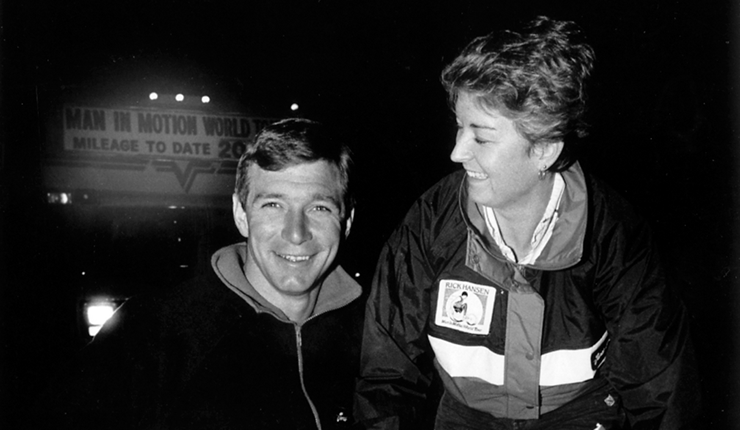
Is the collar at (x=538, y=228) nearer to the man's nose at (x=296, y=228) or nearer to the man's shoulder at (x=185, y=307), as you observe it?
the man's nose at (x=296, y=228)

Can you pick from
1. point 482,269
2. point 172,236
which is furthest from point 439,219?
point 172,236

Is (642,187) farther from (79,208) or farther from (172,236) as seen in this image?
(79,208)

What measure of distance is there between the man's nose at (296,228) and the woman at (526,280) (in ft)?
0.88

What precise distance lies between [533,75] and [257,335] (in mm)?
976

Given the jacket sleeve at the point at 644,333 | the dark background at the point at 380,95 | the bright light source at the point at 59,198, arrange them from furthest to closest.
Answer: the bright light source at the point at 59,198, the dark background at the point at 380,95, the jacket sleeve at the point at 644,333

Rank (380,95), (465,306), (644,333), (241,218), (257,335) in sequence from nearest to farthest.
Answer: (644,333), (465,306), (257,335), (241,218), (380,95)

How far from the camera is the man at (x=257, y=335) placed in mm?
1620

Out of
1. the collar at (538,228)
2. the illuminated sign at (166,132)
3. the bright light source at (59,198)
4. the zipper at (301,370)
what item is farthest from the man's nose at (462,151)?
the bright light source at (59,198)

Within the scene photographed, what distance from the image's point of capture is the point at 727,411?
8.32 feet

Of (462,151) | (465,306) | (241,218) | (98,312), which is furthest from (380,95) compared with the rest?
(98,312)

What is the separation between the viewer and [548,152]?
1.60 meters

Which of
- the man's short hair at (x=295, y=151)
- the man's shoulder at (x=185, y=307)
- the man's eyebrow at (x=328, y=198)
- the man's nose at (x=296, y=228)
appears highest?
the man's short hair at (x=295, y=151)

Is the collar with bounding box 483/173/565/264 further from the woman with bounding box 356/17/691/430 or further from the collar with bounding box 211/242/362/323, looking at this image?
the collar with bounding box 211/242/362/323

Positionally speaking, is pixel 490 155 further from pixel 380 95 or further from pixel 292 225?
pixel 380 95
